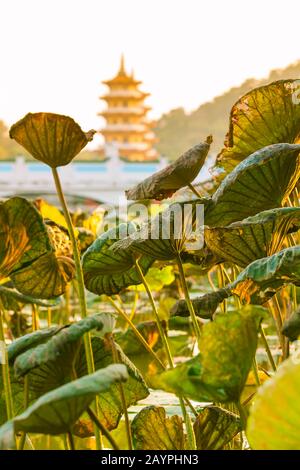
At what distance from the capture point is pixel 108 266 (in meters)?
1.08

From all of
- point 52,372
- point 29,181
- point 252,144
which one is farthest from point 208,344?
point 29,181

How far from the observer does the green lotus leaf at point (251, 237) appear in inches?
33.5

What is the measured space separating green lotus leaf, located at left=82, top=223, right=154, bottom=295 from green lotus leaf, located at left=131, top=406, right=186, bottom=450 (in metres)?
0.17

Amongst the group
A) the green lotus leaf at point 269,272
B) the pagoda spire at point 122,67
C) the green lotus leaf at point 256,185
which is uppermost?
the pagoda spire at point 122,67

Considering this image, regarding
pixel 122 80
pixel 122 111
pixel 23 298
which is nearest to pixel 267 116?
pixel 23 298

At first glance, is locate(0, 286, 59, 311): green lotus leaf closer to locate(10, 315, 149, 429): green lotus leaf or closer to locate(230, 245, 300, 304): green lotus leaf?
locate(10, 315, 149, 429): green lotus leaf

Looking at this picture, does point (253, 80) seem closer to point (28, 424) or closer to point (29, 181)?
point (29, 181)

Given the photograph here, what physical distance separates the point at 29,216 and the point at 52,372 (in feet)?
0.46

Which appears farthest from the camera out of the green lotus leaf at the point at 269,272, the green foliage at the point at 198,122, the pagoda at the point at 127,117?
the green foliage at the point at 198,122

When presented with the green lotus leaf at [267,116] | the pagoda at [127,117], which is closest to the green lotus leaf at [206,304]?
the green lotus leaf at [267,116]

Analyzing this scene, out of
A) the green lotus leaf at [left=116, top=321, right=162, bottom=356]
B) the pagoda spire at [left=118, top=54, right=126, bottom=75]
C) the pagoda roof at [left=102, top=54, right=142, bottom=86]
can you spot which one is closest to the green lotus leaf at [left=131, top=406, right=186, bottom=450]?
the green lotus leaf at [left=116, top=321, right=162, bottom=356]

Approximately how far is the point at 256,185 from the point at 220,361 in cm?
34

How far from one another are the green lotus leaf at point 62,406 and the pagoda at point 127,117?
2826 centimetres

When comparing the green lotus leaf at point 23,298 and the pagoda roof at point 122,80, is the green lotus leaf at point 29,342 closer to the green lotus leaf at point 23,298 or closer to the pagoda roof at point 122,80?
the green lotus leaf at point 23,298
